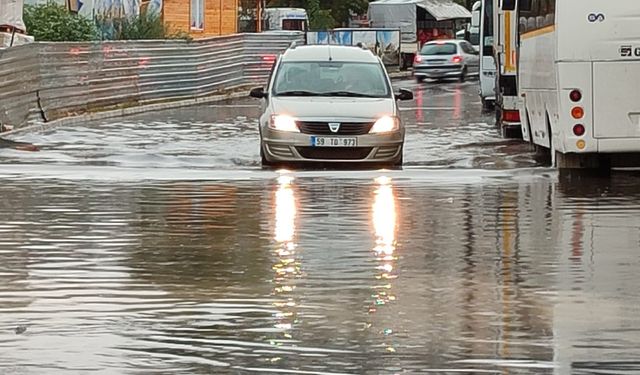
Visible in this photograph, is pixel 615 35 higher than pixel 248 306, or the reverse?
pixel 615 35

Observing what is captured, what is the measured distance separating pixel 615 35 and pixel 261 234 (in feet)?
20.2

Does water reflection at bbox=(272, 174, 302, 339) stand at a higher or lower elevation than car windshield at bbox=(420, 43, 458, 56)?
lower

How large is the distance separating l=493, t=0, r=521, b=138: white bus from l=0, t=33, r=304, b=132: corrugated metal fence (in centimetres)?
855

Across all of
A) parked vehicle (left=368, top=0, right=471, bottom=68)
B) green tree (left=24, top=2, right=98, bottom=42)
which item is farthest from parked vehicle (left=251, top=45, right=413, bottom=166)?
parked vehicle (left=368, top=0, right=471, bottom=68)

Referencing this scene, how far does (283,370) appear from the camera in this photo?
7523 mm

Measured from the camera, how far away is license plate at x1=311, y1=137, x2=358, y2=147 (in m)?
19.9

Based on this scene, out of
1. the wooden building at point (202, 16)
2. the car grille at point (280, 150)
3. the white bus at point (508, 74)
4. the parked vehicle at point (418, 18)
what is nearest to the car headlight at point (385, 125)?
the car grille at point (280, 150)

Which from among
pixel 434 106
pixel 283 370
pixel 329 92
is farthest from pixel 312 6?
pixel 283 370

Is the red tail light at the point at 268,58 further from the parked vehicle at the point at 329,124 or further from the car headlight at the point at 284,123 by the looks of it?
the car headlight at the point at 284,123

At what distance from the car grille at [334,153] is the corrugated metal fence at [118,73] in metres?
8.55

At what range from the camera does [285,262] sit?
1123 cm

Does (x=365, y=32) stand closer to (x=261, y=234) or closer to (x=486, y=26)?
(x=486, y=26)

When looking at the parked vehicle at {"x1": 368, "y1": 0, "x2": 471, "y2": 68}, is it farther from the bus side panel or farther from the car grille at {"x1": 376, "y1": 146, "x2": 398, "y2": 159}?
the car grille at {"x1": 376, "y1": 146, "x2": 398, "y2": 159}

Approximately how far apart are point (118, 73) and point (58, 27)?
4465 millimetres
